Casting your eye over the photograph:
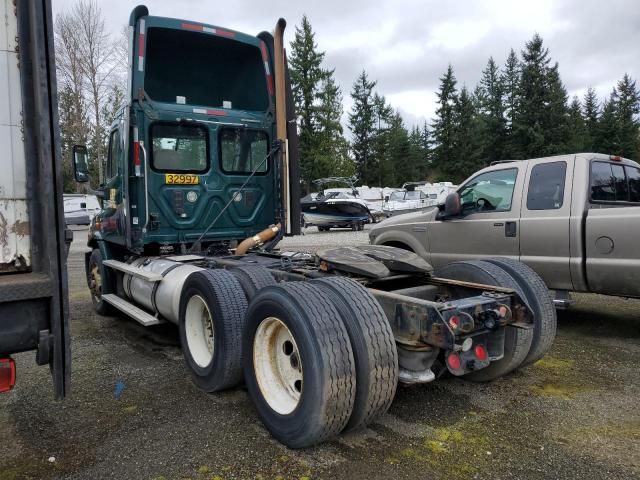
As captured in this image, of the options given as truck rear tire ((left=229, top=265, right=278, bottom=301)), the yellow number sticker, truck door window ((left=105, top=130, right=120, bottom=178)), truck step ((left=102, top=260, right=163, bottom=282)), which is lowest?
truck step ((left=102, top=260, right=163, bottom=282))

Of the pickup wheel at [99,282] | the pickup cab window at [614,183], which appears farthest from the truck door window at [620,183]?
the pickup wheel at [99,282]

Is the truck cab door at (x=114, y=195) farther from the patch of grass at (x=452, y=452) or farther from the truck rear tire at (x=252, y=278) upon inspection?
the patch of grass at (x=452, y=452)

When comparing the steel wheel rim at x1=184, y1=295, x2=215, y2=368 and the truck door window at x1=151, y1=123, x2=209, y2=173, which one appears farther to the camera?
the truck door window at x1=151, y1=123, x2=209, y2=173

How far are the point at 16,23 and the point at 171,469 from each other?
8.24ft

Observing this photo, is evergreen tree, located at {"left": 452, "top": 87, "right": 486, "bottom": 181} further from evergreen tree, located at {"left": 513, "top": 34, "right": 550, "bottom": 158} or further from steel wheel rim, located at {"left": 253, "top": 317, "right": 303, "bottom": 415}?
steel wheel rim, located at {"left": 253, "top": 317, "right": 303, "bottom": 415}

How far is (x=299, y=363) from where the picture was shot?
3.14 meters

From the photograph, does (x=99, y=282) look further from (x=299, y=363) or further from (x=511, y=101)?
(x=511, y=101)

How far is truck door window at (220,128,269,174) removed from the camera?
21.2 feet

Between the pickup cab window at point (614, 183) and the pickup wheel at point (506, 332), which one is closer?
the pickup wheel at point (506, 332)

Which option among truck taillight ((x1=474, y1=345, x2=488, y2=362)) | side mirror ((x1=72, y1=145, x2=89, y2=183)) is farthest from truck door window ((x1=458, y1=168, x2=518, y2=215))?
side mirror ((x1=72, y1=145, x2=89, y2=183))

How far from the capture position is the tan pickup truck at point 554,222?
5094mm

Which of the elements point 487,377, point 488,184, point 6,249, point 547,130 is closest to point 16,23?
point 6,249

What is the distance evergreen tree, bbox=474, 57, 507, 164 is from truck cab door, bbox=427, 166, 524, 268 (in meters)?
50.8

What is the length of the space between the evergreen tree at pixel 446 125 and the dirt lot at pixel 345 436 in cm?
5859
